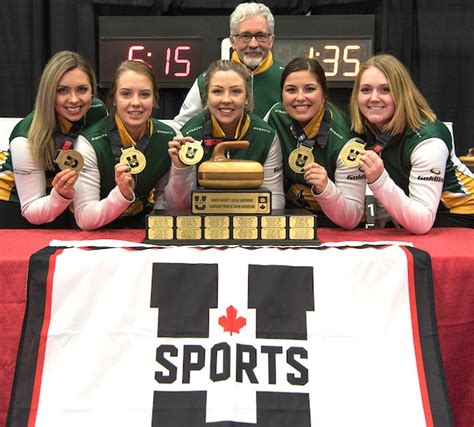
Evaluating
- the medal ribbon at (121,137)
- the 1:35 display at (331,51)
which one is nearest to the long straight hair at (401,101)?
the medal ribbon at (121,137)

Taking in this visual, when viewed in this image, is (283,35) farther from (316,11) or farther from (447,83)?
(447,83)

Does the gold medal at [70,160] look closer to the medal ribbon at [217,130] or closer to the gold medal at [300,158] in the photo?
the medal ribbon at [217,130]

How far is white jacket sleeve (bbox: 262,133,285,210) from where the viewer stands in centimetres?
190

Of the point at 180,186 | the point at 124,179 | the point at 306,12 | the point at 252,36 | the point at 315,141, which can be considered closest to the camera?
the point at 124,179

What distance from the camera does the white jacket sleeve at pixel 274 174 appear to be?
1.90 meters

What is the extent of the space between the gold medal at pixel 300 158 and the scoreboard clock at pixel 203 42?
2.14m

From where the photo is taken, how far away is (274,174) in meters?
1.92

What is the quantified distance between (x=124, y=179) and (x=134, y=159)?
101mm

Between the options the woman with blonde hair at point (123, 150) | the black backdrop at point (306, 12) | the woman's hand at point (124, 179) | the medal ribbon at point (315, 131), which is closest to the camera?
the woman's hand at point (124, 179)

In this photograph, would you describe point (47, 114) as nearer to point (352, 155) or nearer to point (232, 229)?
point (232, 229)

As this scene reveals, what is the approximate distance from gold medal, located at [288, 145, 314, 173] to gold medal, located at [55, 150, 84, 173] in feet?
2.05

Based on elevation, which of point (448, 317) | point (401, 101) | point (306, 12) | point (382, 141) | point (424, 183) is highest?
point (306, 12)

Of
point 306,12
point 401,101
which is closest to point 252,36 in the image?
point 401,101

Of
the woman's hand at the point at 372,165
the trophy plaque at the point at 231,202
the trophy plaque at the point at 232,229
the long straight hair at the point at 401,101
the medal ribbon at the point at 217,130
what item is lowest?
the trophy plaque at the point at 232,229
